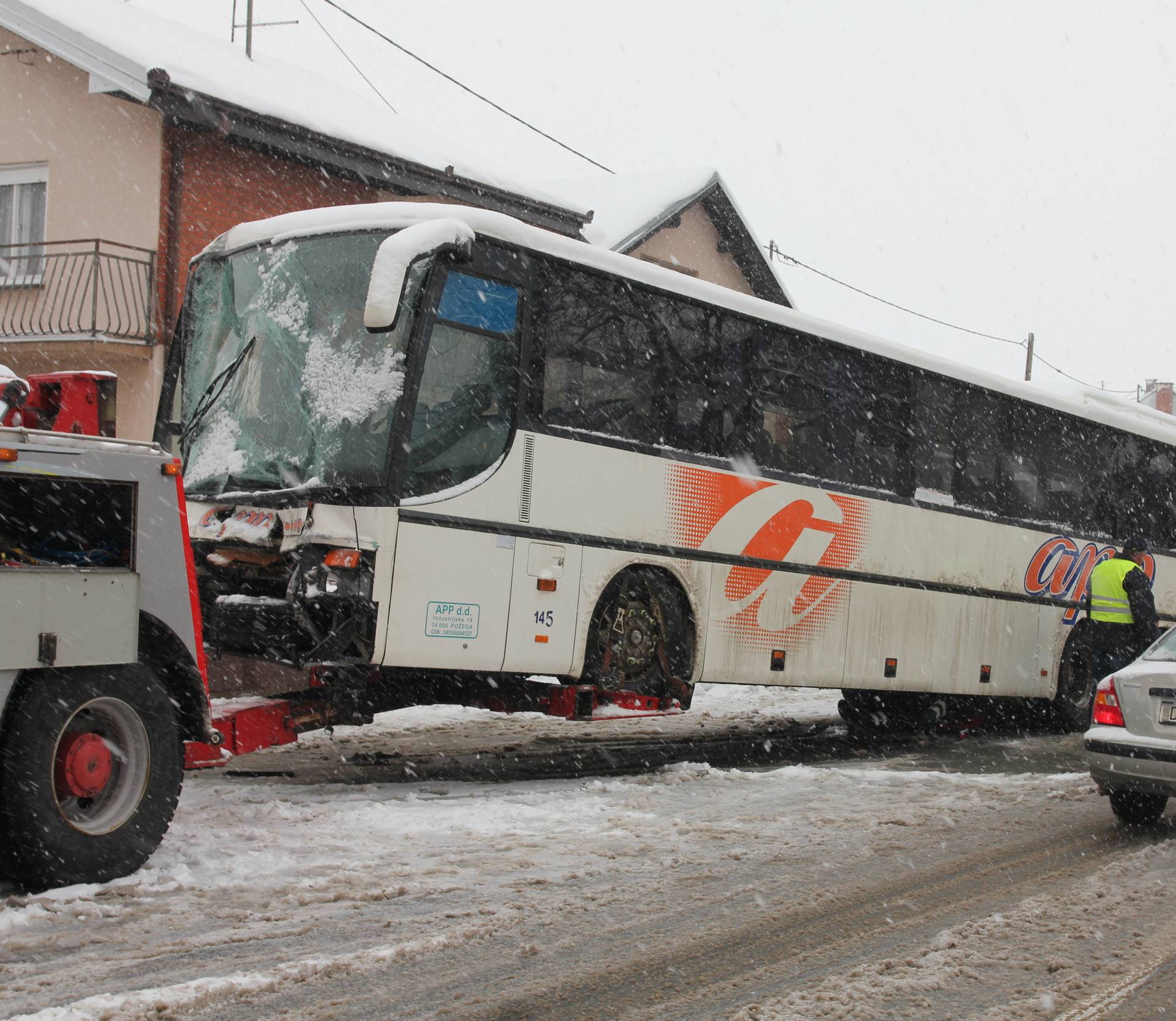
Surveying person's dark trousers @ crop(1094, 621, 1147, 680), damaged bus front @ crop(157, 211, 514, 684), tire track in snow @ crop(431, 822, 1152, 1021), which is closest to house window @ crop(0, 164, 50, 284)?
damaged bus front @ crop(157, 211, 514, 684)

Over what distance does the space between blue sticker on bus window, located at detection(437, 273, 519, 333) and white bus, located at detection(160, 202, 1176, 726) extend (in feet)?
0.06

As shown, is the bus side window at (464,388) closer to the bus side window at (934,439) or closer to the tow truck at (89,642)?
the tow truck at (89,642)

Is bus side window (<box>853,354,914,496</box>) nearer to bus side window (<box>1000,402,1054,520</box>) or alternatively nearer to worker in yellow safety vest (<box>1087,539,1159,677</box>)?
bus side window (<box>1000,402,1054,520</box>)

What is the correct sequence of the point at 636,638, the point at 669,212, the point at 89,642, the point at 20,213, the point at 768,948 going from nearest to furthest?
the point at 768,948 < the point at 89,642 < the point at 636,638 < the point at 20,213 < the point at 669,212

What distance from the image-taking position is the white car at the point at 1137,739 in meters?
7.87

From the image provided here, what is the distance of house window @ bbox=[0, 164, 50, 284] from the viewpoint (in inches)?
771

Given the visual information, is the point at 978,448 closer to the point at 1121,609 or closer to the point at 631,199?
the point at 1121,609

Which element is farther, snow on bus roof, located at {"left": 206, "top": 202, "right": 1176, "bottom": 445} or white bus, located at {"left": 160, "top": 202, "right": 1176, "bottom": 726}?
snow on bus roof, located at {"left": 206, "top": 202, "right": 1176, "bottom": 445}

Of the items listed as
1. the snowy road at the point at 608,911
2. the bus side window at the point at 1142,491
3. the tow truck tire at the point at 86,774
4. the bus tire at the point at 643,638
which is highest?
the bus side window at the point at 1142,491

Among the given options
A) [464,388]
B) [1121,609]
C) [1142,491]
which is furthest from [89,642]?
[1142,491]

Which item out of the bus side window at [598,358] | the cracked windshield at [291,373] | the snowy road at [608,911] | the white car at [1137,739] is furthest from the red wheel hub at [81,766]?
the white car at [1137,739]

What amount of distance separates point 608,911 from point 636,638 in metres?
3.98

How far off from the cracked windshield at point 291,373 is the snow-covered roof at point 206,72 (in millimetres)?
9720

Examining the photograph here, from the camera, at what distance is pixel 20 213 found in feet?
65.2
